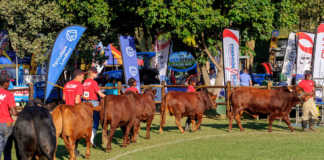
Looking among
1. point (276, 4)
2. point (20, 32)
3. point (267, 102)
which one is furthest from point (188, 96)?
point (20, 32)

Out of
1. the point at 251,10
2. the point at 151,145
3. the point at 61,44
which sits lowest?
the point at 151,145

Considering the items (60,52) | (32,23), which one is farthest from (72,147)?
(32,23)

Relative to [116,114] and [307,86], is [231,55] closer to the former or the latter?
[307,86]

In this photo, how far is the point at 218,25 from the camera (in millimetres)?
19438

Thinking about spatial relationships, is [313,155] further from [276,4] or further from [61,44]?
[276,4]

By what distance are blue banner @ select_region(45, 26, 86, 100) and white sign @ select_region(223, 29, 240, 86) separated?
6.03 m

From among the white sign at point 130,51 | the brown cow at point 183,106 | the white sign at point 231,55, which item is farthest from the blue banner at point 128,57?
the brown cow at point 183,106

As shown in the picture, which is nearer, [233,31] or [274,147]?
[274,147]

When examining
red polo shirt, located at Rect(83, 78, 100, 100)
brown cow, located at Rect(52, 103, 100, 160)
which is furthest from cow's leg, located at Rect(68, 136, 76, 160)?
red polo shirt, located at Rect(83, 78, 100, 100)

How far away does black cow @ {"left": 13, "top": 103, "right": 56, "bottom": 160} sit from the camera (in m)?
7.68

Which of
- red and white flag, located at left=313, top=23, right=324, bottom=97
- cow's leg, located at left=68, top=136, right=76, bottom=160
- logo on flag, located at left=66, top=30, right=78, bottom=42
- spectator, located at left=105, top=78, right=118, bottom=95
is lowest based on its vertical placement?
cow's leg, located at left=68, top=136, right=76, bottom=160

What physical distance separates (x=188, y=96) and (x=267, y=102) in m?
2.43

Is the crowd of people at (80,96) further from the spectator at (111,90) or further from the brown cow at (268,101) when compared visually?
the spectator at (111,90)

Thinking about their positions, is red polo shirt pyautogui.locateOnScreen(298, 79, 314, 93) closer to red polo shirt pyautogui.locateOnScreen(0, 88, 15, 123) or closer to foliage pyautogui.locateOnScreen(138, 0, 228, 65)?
foliage pyautogui.locateOnScreen(138, 0, 228, 65)
